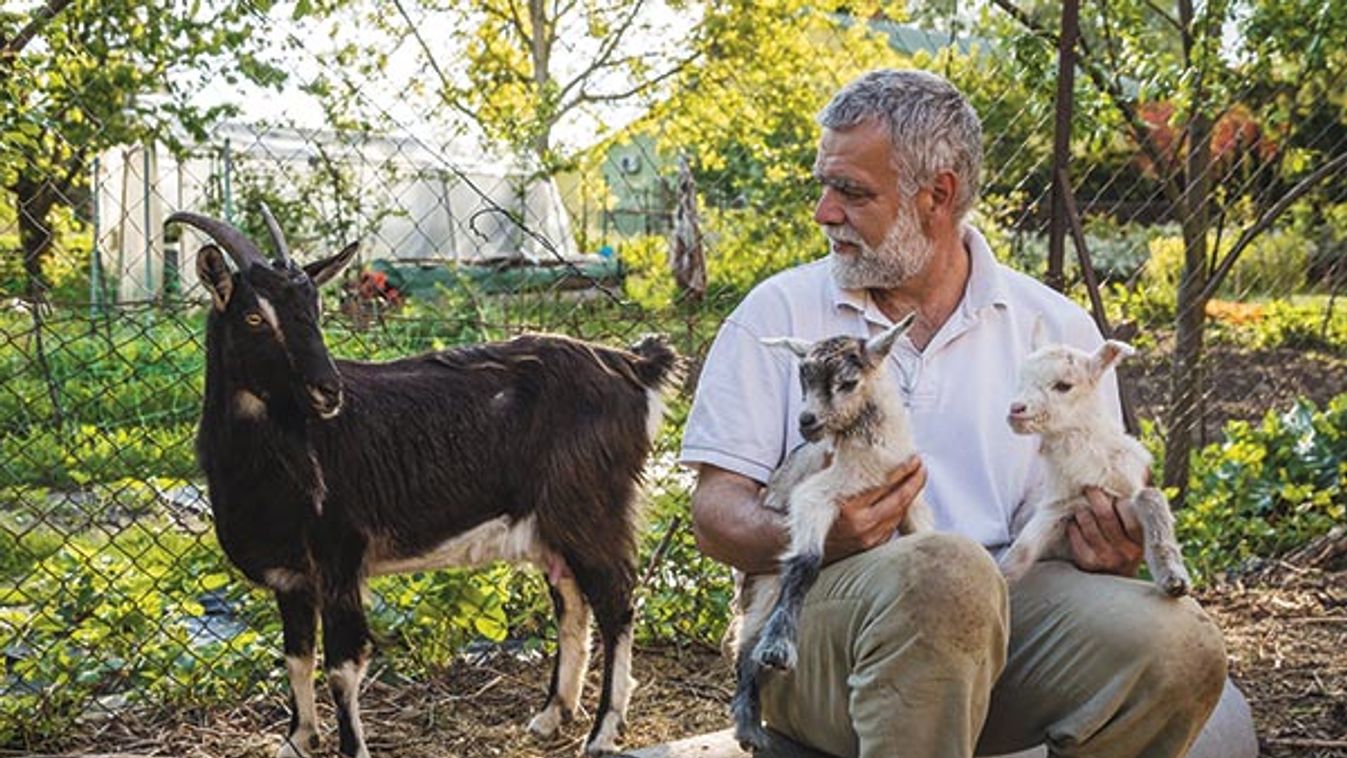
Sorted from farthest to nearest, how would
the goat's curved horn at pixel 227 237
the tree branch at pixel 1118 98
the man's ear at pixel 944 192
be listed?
1. the tree branch at pixel 1118 98
2. the goat's curved horn at pixel 227 237
3. the man's ear at pixel 944 192

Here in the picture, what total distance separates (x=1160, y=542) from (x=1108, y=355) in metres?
0.35

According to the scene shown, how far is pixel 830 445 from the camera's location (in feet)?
9.59

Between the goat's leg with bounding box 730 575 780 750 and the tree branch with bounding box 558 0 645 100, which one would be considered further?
the tree branch with bounding box 558 0 645 100

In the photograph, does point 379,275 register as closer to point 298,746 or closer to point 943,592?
point 298,746

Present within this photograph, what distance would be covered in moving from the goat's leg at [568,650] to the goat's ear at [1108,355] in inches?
67.3

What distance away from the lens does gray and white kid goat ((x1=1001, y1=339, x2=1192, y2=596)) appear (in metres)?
2.99

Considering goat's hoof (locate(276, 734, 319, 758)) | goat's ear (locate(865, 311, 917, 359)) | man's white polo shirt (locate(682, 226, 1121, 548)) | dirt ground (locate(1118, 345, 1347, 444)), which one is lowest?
dirt ground (locate(1118, 345, 1347, 444))

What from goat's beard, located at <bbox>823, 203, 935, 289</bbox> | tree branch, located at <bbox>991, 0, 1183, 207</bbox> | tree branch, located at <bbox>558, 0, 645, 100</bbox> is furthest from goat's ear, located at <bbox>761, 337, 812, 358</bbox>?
tree branch, located at <bbox>558, 0, 645, 100</bbox>

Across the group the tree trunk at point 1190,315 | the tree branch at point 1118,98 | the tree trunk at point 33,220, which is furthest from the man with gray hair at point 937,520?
the tree trunk at point 1190,315

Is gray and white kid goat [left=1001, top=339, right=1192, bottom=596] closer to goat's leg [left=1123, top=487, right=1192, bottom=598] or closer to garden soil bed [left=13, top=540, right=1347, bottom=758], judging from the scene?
goat's leg [left=1123, top=487, right=1192, bottom=598]

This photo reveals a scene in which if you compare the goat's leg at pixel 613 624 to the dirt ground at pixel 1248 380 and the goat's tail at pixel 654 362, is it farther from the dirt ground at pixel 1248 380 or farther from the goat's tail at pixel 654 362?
the dirt ground at pixel 1248 380

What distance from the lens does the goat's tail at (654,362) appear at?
432cm

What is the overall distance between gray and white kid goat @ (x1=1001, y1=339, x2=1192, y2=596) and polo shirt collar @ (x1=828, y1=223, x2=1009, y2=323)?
0.69 ft

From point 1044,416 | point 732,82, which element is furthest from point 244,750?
point 732,82
